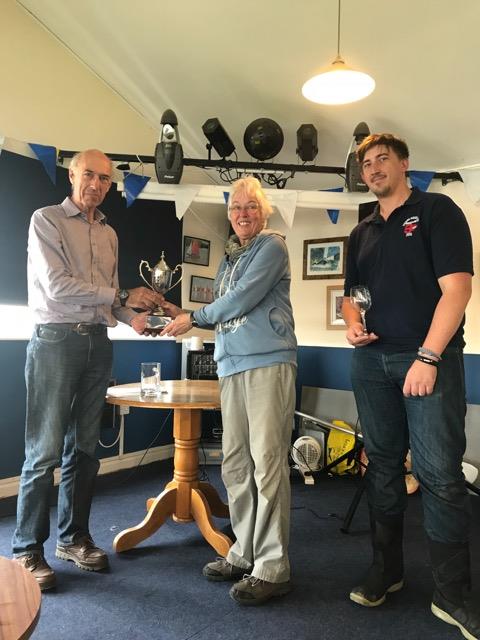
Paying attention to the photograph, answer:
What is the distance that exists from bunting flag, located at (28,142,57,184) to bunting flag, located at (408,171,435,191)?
2.31 m

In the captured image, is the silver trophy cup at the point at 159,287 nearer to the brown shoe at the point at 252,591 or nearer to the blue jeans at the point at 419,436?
the blue jeans at the point at 419,436

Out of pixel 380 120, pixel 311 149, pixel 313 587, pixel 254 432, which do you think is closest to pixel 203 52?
pixel 311 149

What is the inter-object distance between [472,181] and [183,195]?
1943 millimetres

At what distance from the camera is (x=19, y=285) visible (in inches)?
116

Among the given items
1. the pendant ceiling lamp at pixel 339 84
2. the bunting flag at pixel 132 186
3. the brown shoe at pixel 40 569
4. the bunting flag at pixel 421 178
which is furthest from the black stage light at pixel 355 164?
the brown shoe at pixel 40 569

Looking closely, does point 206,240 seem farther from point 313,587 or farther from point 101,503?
point 313,587

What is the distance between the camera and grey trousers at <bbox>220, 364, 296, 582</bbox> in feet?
5.58

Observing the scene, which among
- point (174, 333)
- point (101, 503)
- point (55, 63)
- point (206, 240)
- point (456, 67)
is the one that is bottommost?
point (101, 503)

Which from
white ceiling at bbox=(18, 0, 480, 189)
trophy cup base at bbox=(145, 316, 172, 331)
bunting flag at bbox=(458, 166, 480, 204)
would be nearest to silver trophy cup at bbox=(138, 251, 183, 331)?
trophy cup base at bbox=(145, 316, 172, 331)

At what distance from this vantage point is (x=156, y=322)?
85.3 inches

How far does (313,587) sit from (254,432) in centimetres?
69

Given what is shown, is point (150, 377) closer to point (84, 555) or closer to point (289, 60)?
point (84, 555)

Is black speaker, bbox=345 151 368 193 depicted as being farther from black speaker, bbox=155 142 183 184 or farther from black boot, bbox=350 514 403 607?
black boot, bbox=350 514 403 607

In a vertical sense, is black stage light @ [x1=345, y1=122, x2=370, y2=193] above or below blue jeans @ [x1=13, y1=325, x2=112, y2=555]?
above
